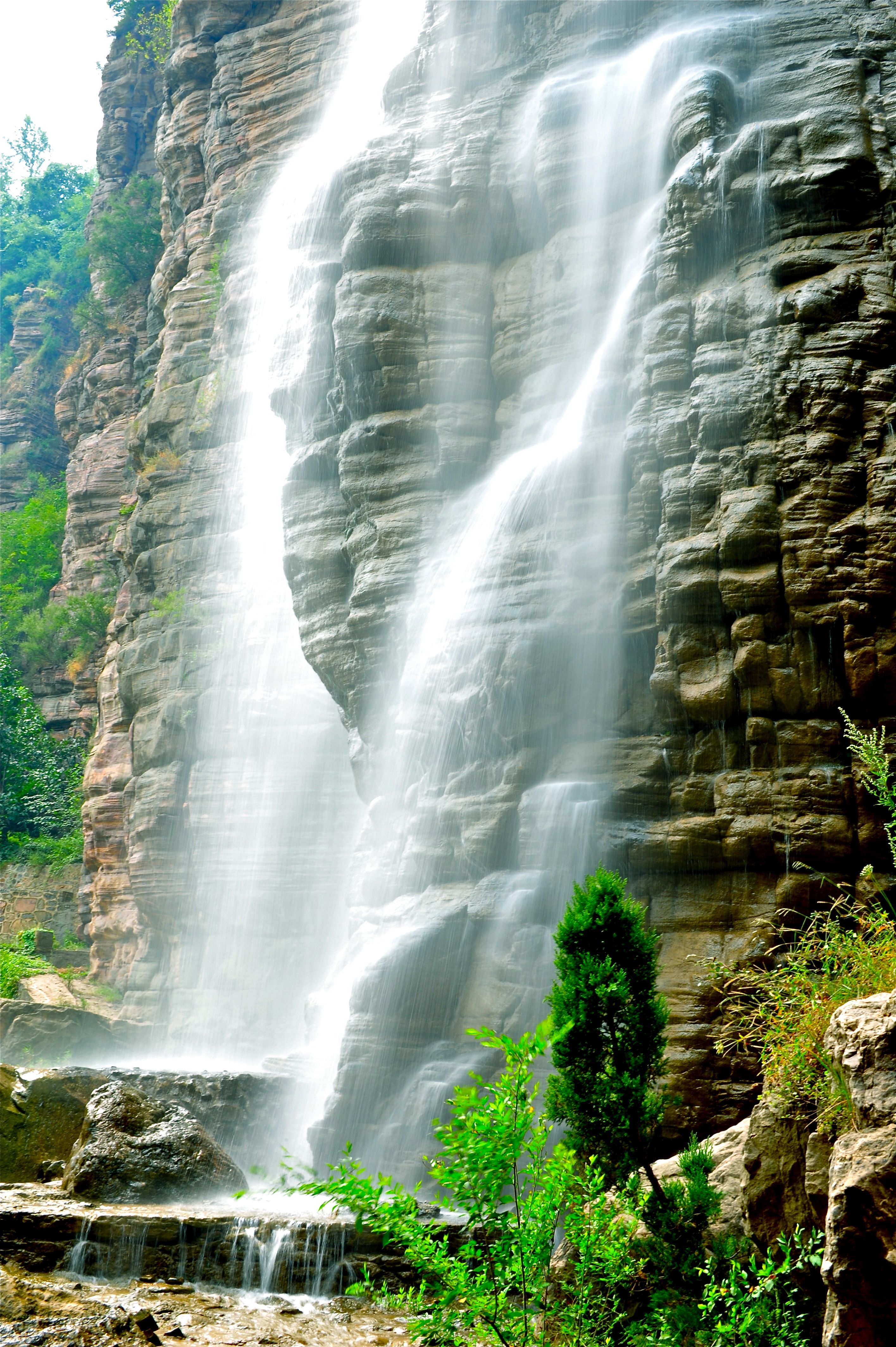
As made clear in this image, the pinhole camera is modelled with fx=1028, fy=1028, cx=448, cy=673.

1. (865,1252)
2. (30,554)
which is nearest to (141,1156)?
(865,1252)

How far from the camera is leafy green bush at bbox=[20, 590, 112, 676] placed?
3041cm

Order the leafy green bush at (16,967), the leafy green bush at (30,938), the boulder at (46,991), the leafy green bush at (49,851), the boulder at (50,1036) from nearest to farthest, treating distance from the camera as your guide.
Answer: the boulder at (50,1036)
the leafy green bush at (16,967)
the boulder at (46,991)
the leafy green bush at (30,938)
the leafy green bush at (49,851)

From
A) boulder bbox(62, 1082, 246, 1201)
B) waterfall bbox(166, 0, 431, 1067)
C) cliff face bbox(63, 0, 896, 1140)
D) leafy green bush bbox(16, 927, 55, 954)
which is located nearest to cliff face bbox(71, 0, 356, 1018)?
waterfall bbox(166, 0, 431, 1067)

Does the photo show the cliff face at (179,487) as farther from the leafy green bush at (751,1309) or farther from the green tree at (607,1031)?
the leafy green bush at (751,1309)

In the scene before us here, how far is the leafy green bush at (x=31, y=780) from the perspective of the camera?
29266 millimetres

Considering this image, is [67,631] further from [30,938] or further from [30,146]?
[30,146]

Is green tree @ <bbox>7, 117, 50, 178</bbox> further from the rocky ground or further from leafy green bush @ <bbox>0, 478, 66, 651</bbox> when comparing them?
the rocky ground

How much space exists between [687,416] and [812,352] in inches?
54.2

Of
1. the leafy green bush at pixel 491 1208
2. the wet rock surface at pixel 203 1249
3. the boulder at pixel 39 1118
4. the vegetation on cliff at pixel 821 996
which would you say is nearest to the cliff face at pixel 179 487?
the boulder at pixel 39 1118

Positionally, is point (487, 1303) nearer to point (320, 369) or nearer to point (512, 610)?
point (512, 610)

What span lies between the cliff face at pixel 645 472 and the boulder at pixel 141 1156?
164cm

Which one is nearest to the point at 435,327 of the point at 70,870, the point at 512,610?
the point at 512,610

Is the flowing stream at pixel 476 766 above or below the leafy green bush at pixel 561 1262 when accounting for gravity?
above

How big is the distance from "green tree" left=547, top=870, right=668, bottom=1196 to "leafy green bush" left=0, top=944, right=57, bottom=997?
16691mm
